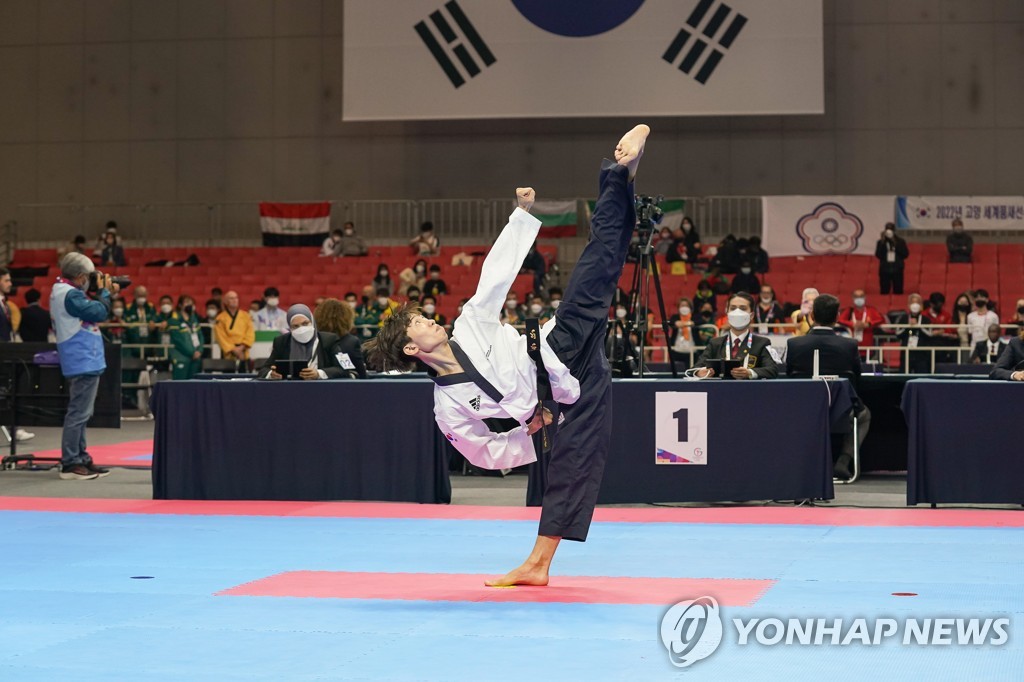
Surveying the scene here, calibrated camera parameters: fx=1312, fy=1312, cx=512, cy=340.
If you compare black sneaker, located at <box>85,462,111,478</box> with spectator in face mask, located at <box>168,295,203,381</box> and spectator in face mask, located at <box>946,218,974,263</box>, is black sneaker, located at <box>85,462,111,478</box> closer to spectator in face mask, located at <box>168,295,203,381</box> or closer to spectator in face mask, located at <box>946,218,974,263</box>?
spectator in face mask, located at <box>168,295,203,381</box>

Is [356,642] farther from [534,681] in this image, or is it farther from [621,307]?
[621,307]

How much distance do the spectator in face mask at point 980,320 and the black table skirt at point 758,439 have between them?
965cm

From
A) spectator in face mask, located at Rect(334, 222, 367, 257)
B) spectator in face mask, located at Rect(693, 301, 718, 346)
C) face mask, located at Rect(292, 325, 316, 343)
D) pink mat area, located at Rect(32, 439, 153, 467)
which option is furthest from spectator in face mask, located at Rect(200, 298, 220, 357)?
face mask, located at Rect(292, 325, 316, 343)

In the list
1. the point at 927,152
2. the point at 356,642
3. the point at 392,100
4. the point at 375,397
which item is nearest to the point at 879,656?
the point at 356,642

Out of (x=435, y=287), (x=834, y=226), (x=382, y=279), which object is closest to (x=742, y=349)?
(x=435, y=287)

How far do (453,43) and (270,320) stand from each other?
6.21 meters

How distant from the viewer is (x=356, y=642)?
15.9 feet

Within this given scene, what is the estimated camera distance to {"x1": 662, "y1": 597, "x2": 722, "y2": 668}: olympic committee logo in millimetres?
4566

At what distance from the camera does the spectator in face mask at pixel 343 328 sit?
1046 cm

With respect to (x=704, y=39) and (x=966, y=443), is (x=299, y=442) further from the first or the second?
(x=704, y=39)

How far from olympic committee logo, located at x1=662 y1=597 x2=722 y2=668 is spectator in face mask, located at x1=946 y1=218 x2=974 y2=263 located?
18200mm

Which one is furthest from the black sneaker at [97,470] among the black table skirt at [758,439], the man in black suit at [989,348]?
the man in black suit at [989,348]

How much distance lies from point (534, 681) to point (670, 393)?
5155 millimetres

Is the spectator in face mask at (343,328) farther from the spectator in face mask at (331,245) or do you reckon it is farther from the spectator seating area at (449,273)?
the spectator in face mask at (331,245)
